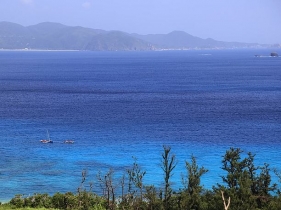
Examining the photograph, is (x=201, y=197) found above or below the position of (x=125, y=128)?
above

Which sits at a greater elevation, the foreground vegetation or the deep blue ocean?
the foreground vegetation

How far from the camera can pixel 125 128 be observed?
270ft

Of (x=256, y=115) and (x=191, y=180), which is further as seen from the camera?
(x=256, y=115)

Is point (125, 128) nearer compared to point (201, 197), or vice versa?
point (201, 197)

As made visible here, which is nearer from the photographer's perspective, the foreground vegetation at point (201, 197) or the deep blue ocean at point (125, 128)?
the foreground vegetation at point (201, 197)

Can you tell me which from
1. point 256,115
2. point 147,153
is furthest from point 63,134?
point 256,115

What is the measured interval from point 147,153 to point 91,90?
228 feet

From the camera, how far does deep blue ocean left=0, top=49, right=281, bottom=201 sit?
58.9m

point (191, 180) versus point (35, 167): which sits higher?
point (191, 180)

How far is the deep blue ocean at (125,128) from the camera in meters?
58.9

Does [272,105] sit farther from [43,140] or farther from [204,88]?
[43,140]

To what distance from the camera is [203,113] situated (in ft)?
311

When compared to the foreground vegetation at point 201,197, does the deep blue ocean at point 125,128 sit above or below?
below

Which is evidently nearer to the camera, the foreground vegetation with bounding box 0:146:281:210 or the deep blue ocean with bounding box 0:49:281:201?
the foreground vegetation with bounding box 0:146:281:210
